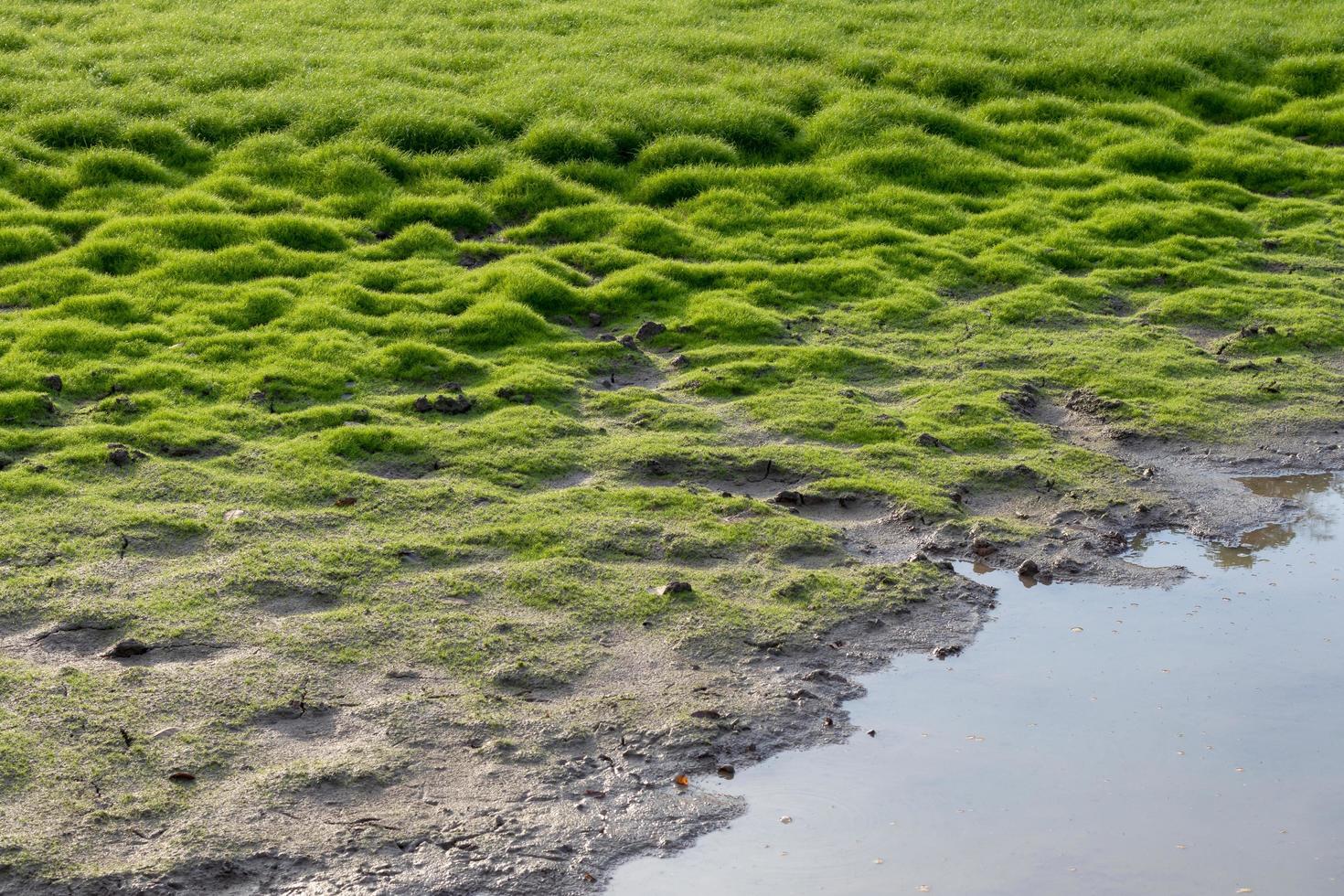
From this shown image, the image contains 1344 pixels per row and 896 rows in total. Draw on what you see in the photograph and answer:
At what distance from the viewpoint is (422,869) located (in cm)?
572

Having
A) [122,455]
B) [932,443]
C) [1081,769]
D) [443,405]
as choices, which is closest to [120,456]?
[122,455]

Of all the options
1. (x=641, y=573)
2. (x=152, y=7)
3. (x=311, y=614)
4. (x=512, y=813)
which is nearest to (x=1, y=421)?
(x=311, y=614)

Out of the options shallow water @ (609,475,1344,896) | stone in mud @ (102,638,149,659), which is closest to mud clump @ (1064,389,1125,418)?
shallow water @ (609,475,1344,896)

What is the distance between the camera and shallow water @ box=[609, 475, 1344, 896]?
584 cm

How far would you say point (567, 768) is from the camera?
646 centimetres

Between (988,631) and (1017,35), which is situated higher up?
(1017,35)

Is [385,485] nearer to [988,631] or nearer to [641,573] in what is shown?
[641,573]

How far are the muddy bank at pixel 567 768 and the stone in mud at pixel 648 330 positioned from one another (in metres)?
4.54

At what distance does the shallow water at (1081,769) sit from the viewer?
584cm

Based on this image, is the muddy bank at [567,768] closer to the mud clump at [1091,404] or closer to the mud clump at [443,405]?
the mud clump at [1091,404]

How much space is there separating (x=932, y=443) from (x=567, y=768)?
16.7 ft

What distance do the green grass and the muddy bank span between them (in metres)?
0.30

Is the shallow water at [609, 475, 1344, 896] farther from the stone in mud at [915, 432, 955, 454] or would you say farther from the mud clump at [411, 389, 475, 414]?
the mud clump at [411, 389, 475, 414]

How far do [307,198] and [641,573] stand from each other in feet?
29.1
